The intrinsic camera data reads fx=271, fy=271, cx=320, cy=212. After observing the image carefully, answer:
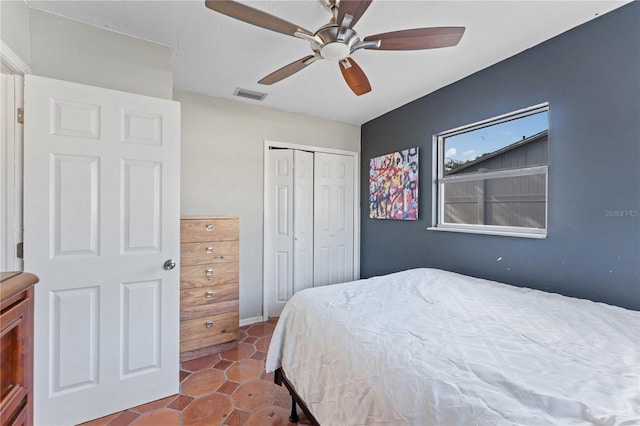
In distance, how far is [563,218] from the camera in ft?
5.96

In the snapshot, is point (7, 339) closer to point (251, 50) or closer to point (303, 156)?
point (251, 50)

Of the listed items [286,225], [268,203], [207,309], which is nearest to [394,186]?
[286,225]

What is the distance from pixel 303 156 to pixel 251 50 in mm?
1464

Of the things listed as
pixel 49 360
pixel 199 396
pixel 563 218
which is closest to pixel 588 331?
pixel 563 218

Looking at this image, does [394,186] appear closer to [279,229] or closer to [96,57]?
[279,229]

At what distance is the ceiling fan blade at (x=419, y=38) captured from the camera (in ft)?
4.43

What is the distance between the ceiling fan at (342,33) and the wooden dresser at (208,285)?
1591mm

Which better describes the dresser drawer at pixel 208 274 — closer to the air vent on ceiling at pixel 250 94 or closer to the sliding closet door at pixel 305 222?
the sliding closet door at pixel 305 222

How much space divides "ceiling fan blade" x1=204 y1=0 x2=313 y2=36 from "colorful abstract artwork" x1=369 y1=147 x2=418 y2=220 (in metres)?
1.94

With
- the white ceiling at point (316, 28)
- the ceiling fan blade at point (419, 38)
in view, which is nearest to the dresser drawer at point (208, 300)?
the white ceiling at point (316, 28)

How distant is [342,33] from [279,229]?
228 centimetres

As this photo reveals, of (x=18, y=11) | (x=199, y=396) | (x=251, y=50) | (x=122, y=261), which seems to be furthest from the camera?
(x=251, y=50)

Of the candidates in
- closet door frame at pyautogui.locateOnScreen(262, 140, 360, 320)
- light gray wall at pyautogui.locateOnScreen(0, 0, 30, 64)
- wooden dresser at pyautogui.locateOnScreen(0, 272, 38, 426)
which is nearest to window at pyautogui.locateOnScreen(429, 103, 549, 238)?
closet door frame at pyautogui.locateOnScreen(262, 140, 360, 320)

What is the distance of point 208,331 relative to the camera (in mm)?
2404
